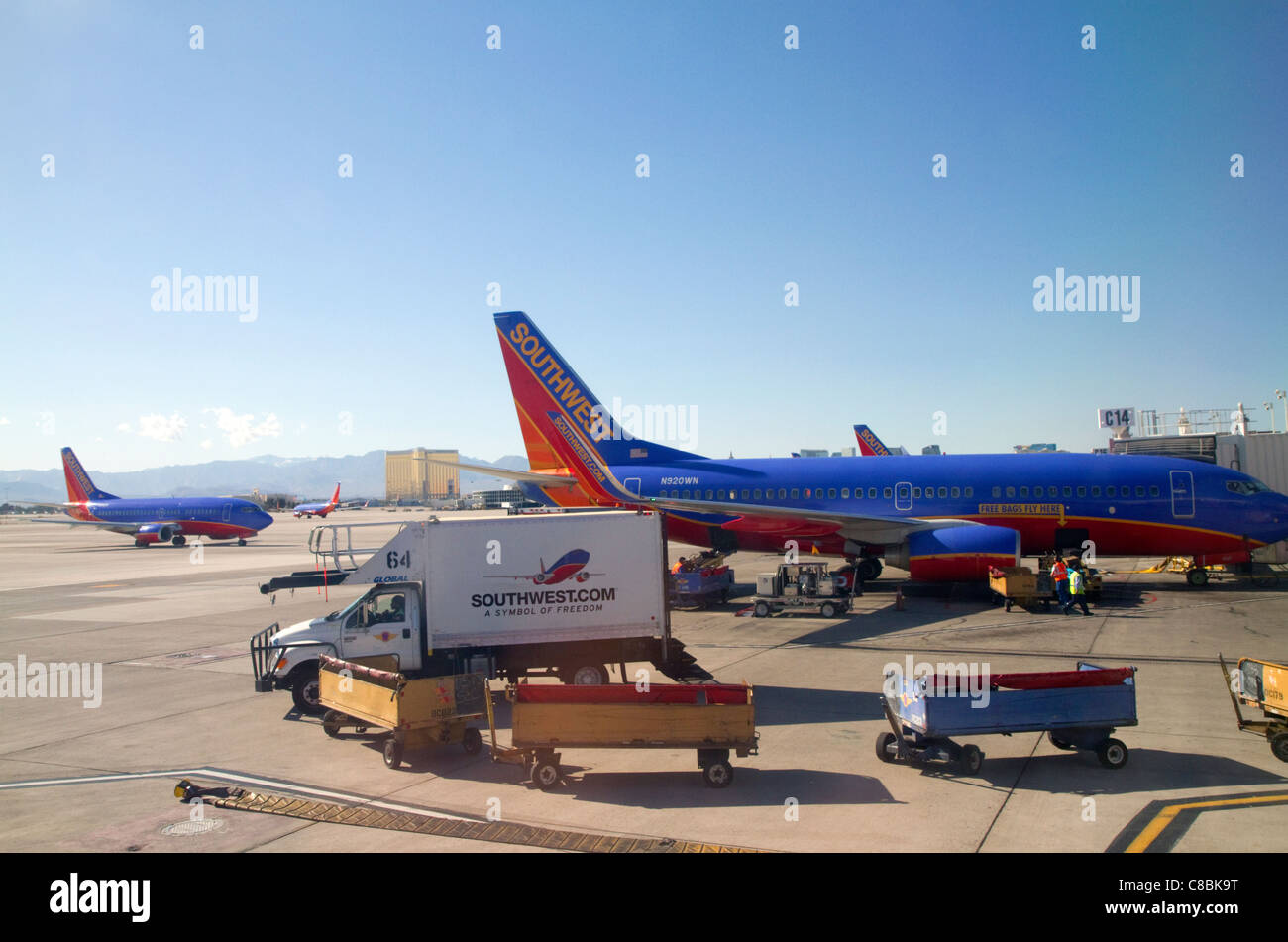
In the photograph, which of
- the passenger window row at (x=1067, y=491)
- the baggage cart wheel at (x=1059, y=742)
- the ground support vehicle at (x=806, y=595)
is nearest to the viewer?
the baggage cart wheel at (x=1059, y=742)

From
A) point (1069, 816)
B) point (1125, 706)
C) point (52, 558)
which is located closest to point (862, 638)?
point (1125, 706)

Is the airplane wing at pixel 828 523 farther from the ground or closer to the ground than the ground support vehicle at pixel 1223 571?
farther from the ground

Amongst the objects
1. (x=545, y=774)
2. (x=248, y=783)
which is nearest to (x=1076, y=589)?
(x=545, y=774)

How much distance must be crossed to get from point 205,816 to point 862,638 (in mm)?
15649

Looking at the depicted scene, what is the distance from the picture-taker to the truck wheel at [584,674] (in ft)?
52.1

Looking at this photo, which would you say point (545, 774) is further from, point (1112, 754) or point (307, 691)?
point (1112, 754)

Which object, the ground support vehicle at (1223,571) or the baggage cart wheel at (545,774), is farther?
the ground support vehicle at (1223,571)

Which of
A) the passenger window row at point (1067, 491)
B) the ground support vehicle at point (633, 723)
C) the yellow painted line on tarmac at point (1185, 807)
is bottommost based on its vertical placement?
the yellow painted line on tarmac at point (1185, 807)

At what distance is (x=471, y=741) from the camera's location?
13.1m

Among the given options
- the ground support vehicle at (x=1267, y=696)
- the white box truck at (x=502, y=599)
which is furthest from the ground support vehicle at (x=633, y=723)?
the ground support vehicle at (x=1267, y=696)

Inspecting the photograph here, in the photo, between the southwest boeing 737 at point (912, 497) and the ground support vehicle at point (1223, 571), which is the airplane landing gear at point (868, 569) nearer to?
the southwest boeing 737 at point (912, 497)

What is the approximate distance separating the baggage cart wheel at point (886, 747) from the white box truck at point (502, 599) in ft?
Answer: 16.0

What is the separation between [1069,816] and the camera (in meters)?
9.52
